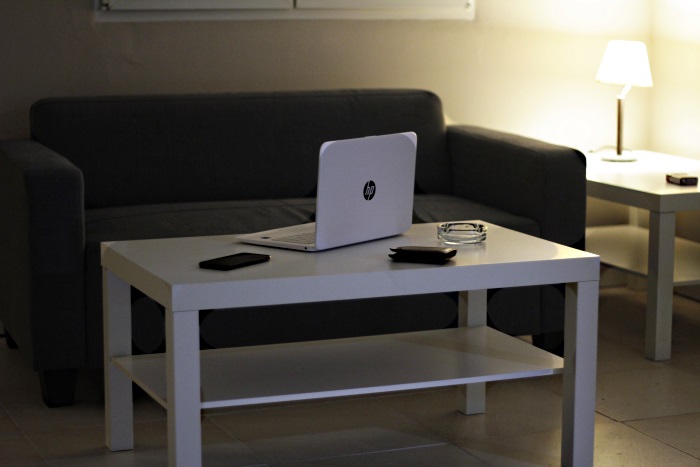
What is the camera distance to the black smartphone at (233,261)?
233 cm

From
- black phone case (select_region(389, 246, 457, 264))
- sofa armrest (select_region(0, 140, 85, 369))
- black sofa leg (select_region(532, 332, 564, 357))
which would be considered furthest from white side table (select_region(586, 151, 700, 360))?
sofa armrest (select_region(0, 140, 85, 369))

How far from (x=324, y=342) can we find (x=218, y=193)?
1.15 m

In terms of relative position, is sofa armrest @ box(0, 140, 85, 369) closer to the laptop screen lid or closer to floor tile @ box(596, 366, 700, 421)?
the laptop screen lid

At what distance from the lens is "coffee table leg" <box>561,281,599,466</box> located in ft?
8.24

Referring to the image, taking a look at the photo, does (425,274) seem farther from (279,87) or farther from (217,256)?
(279,87)

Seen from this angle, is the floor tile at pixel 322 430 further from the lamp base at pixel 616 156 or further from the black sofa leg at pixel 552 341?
the lamp base at pixel 616 156

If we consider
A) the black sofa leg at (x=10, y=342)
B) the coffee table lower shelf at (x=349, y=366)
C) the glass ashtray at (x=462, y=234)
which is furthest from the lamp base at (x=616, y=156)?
the black sofa leg at (x=10, y=342)

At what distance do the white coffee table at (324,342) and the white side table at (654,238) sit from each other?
2.98ft

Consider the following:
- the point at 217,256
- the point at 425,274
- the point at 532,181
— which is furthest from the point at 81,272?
the point at 532,181

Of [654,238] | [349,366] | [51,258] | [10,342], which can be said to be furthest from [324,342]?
[10,342]

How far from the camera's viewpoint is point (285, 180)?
3846 mm

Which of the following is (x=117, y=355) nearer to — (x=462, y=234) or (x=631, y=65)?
(x=462, y=234)

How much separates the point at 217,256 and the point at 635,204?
168cm

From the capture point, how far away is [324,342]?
2.76 meters
